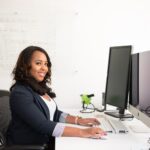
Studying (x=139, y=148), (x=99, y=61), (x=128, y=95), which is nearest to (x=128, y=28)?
(x=99, y=61)

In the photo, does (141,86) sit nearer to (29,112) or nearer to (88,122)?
(88,122)

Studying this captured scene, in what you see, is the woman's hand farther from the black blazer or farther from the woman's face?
the woman's face

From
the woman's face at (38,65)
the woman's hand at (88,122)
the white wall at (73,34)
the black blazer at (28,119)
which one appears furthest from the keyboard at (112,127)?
the white wall at (73,34)

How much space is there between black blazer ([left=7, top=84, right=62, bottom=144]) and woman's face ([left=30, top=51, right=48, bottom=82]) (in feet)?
0.45

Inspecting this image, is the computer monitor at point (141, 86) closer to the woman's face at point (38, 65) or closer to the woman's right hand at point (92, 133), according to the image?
the woman's right hand at point (92, 133)

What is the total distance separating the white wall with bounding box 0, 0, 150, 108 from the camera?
3148 millimetres

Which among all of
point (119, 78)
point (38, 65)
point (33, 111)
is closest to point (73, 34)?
point (119, 78)

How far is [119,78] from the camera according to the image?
81.7 inches

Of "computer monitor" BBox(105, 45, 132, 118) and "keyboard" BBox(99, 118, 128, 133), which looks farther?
"computer monitor" BBox(105, 45, 132, 118)

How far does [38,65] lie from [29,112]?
0.39 m

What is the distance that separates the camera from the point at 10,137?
1770mm

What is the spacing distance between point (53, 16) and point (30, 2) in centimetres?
32

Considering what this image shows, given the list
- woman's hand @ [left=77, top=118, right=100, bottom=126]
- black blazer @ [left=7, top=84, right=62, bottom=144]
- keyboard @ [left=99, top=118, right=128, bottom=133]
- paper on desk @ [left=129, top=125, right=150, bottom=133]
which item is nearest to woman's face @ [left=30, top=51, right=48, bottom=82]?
black blazer @ [left=7, top=84, right=62, bottom=144]

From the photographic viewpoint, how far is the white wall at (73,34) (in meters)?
3.15
